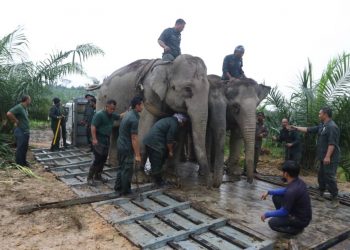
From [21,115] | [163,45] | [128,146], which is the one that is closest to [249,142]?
[128,146]

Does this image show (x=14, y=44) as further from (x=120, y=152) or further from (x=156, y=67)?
(x=120, y=152)

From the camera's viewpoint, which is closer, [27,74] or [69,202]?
[69,202]

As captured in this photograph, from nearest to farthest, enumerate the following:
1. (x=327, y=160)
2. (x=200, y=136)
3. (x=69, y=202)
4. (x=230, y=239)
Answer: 1. (x=230, y=239)
2. (x=69, y=202)
3. (x=327, y=160)
4. (x=200, y=136)

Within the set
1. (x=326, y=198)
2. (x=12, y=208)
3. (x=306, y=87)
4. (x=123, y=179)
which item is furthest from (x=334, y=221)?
(x=306, y=87)

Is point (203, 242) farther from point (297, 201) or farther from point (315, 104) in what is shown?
point (315, 104)

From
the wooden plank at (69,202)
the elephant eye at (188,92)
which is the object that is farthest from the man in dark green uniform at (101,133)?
the elephant eye at (188,92)

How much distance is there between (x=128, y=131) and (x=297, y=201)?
285 cm

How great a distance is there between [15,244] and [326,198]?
5.10 m

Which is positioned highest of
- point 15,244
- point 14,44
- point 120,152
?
point 14,44

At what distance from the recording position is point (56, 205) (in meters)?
5.45

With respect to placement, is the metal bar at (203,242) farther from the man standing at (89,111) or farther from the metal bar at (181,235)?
the man standing at (89,111)

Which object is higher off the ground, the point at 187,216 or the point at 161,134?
the point at 161,134

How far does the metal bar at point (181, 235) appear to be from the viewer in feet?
13.7

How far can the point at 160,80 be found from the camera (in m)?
7.36
